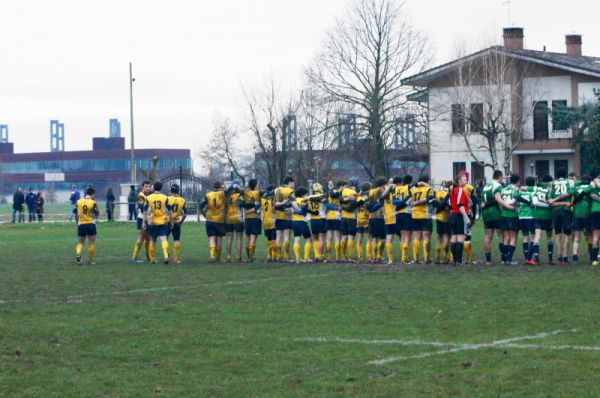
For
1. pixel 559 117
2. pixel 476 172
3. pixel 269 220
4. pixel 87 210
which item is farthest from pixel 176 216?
pixel 476 172

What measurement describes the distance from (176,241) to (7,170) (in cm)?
11654

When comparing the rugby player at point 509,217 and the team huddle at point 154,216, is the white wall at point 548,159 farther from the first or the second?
the team huddle at point 154,216

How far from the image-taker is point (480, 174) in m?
59.5

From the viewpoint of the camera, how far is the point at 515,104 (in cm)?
5653

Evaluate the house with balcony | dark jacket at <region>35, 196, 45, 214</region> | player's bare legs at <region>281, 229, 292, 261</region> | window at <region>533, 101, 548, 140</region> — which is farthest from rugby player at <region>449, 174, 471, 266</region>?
dark jacket at <region>35, 196, 45, 214</region>

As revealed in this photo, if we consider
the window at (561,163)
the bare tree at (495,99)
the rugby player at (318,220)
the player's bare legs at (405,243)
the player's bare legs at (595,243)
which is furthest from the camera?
the window at (561,163)

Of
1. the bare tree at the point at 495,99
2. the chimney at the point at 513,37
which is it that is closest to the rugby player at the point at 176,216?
the bare tree at the point at 495,99

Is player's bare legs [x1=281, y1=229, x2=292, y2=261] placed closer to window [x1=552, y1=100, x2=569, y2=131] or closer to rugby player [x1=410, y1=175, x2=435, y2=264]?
rugby player [x1=410, y1=175, x2=435, y2=264]

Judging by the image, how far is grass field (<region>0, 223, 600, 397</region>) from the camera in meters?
10.8

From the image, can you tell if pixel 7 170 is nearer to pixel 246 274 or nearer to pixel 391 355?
pixel 246 274

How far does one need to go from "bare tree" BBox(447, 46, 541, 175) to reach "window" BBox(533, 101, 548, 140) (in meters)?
0.67

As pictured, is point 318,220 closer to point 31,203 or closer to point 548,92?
point 548,92

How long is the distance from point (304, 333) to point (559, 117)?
1633 inches

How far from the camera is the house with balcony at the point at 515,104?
5569 cm
